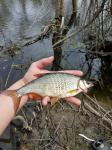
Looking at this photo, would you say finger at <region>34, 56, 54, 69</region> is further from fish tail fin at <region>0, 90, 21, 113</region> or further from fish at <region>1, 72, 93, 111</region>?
fish tail fin at <region>0, 90, 21, 113</region>

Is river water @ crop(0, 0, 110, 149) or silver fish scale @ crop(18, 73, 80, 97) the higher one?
silver fish scale @ crop(18, 73, 80, 97)

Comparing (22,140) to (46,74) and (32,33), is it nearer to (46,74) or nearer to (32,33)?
(46,74)

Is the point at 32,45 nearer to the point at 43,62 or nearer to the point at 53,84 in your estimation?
the point at 43,62

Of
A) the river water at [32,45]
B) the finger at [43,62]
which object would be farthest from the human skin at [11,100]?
the river water at [32,45]

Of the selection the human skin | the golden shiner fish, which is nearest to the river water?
the human skin

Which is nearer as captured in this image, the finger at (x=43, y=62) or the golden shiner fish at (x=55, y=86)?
the golden shiner fish at (x=55, y=86)

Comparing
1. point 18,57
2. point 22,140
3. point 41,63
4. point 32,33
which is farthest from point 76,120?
point 32,33

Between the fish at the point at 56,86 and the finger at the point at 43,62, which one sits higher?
the finger at the point at 43,62

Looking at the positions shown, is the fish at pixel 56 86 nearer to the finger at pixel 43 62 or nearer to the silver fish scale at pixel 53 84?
the silver fish scale at pixel 53 84

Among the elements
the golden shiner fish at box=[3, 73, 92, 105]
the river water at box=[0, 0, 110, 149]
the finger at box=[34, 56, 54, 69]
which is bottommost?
the river water at box=[0, 0, 110, 149]
